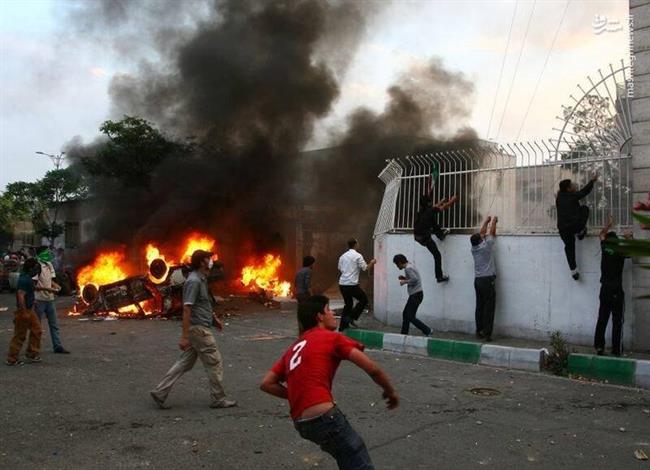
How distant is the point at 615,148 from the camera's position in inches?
336

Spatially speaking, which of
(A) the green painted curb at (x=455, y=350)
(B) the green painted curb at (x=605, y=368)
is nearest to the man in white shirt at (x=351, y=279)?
(A) the green painted curb at (x=455, y=350)

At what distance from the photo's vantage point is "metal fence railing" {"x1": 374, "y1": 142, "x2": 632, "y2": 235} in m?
8.38

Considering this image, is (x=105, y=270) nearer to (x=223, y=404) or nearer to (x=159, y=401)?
(x=159, y=401)

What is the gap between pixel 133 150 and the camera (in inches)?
843

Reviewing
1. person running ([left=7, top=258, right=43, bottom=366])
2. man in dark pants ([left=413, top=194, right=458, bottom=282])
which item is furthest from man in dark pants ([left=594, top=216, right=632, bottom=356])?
person running ([left=7, top=258, right=43, bottom=366])

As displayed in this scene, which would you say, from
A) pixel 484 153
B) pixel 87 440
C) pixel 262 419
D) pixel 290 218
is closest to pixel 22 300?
pixel 87 440

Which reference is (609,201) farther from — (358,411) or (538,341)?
(358,411)

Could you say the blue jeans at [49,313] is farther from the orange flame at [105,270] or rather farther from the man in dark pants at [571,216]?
the orange flame at [105,270]

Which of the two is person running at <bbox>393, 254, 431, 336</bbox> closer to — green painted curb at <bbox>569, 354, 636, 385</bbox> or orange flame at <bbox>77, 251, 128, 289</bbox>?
green painted curb at <bbox>569, 354, 636, 385</bbox>

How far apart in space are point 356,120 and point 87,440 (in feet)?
56.8

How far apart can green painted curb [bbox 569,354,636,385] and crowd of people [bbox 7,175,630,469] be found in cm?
74

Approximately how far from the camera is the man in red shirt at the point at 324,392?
2.82 m

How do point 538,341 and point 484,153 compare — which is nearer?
point 538,341

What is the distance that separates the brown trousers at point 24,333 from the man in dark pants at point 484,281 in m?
6.42
